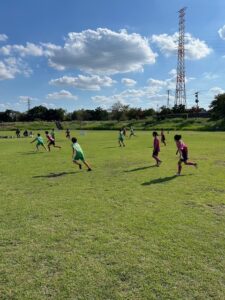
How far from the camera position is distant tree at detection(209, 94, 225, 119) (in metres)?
81.5

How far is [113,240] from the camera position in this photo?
639 centimetres

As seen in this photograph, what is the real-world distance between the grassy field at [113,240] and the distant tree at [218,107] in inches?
2884

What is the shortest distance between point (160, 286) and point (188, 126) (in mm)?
72811

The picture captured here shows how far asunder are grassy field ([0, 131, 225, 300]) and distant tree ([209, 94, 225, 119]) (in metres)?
73.3

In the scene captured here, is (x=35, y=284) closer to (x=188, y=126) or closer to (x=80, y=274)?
(x=80, y=274)

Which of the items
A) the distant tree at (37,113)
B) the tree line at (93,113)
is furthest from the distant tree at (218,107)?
the distant tree at (37,113)

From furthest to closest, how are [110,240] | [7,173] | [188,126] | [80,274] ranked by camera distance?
[188,126] → [7,173] → [110,240] → [80,274]

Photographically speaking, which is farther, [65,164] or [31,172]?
[65,164]

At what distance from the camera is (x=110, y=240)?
6.39 meters

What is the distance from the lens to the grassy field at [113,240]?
15.4 ft

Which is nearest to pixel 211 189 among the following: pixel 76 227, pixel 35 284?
pixel 76 227

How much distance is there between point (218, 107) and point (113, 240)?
84802mm

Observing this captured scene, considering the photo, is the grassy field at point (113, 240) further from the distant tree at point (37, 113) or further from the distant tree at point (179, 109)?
the distant tree at point (37, 113)

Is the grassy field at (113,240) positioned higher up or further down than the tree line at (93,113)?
further down
